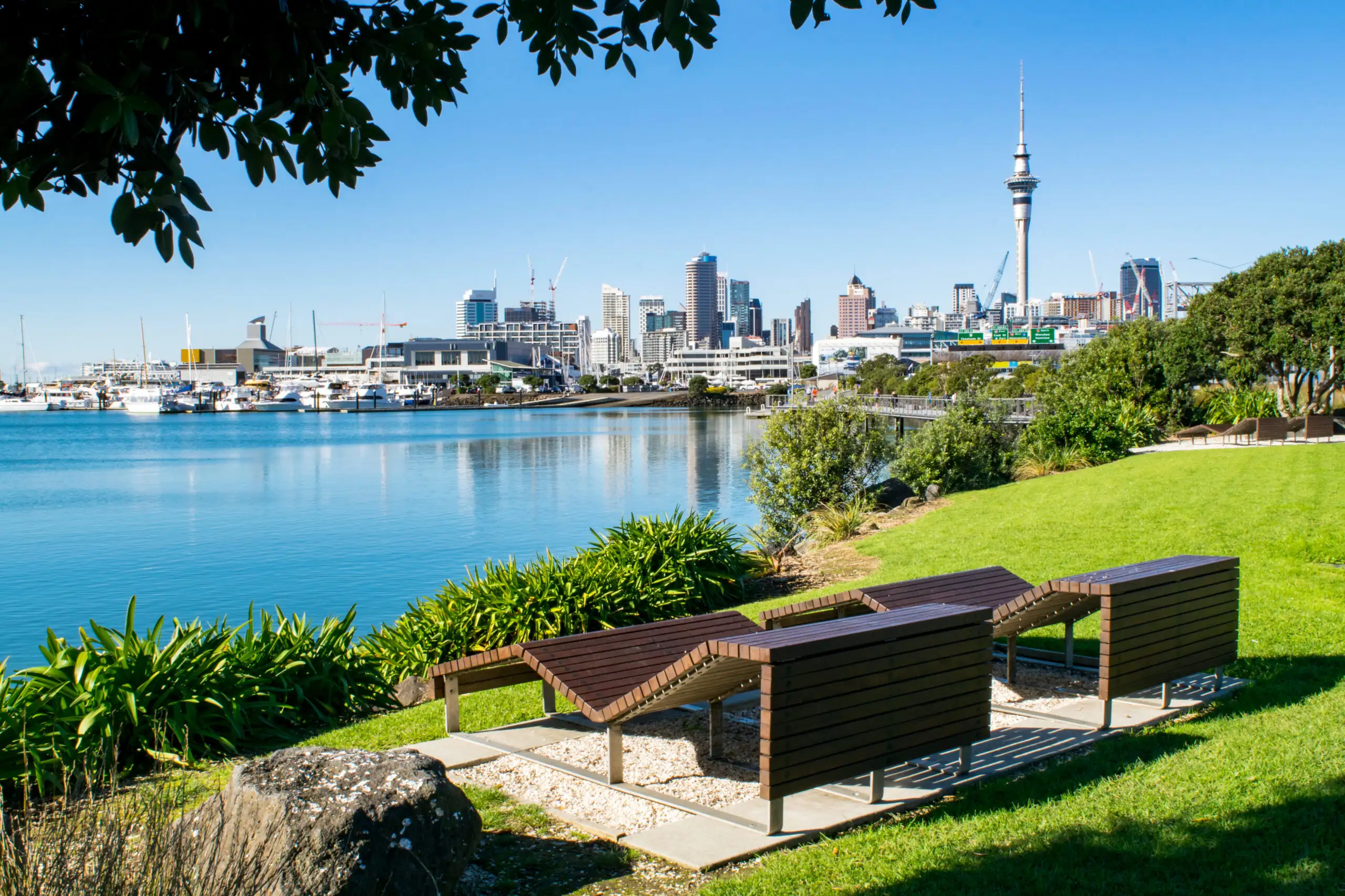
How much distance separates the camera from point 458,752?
593 centimetres

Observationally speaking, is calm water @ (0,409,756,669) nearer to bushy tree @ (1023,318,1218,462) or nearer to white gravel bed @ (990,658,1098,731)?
white gravel bed @ (990,658,1098,731)

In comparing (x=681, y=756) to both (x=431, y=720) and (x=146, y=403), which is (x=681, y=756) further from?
(x=146, y=403)

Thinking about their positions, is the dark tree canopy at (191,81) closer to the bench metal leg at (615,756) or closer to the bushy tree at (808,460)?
the bench metal leg at (615,756)

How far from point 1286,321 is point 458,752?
37.9 meters

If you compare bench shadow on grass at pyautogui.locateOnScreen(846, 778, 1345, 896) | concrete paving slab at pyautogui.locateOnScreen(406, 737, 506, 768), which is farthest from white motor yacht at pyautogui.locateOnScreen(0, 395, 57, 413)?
bench shadow on grass at pyautogui.locateOnScreen(846, 778, 1345, 896)

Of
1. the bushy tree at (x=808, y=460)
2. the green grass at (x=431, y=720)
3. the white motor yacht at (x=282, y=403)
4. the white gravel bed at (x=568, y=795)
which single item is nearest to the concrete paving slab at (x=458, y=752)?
the white gravel bed at (x=568, y=795)

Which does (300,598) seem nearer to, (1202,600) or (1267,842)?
A: (1202,600)

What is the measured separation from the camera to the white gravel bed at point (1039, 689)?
630 cm

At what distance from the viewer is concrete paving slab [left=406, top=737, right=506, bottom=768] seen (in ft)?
18.7

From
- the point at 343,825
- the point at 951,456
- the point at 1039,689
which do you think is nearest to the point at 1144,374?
the point at 951,456

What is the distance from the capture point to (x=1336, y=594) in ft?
28.9

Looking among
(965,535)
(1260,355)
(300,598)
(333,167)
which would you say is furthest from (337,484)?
(333,167)

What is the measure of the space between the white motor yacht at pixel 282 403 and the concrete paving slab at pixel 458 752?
508 ft

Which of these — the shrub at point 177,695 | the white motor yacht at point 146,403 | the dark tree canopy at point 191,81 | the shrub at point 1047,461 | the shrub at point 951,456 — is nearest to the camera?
the dark tree canopy at point 191,81
